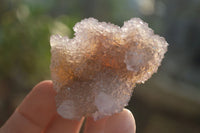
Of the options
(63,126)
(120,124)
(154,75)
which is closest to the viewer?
(120,124)

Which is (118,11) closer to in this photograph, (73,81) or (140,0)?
(140,0)

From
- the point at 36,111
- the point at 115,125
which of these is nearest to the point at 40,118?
the point at 36,111

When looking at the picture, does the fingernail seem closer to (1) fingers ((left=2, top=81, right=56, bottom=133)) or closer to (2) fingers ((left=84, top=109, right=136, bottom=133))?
(2) fingers ((left=84, top=109, right=136, bottom=133))

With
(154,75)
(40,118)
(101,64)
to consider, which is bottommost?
(40,118)

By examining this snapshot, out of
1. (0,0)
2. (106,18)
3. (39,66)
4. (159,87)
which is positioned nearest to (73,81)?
(39,66)

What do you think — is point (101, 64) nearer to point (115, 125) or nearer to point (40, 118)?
point (115, 125)

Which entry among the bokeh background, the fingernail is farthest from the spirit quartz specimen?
the bokeh background

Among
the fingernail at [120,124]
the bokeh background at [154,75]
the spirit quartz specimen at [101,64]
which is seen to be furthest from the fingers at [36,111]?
the bokeh background at [154,75]
